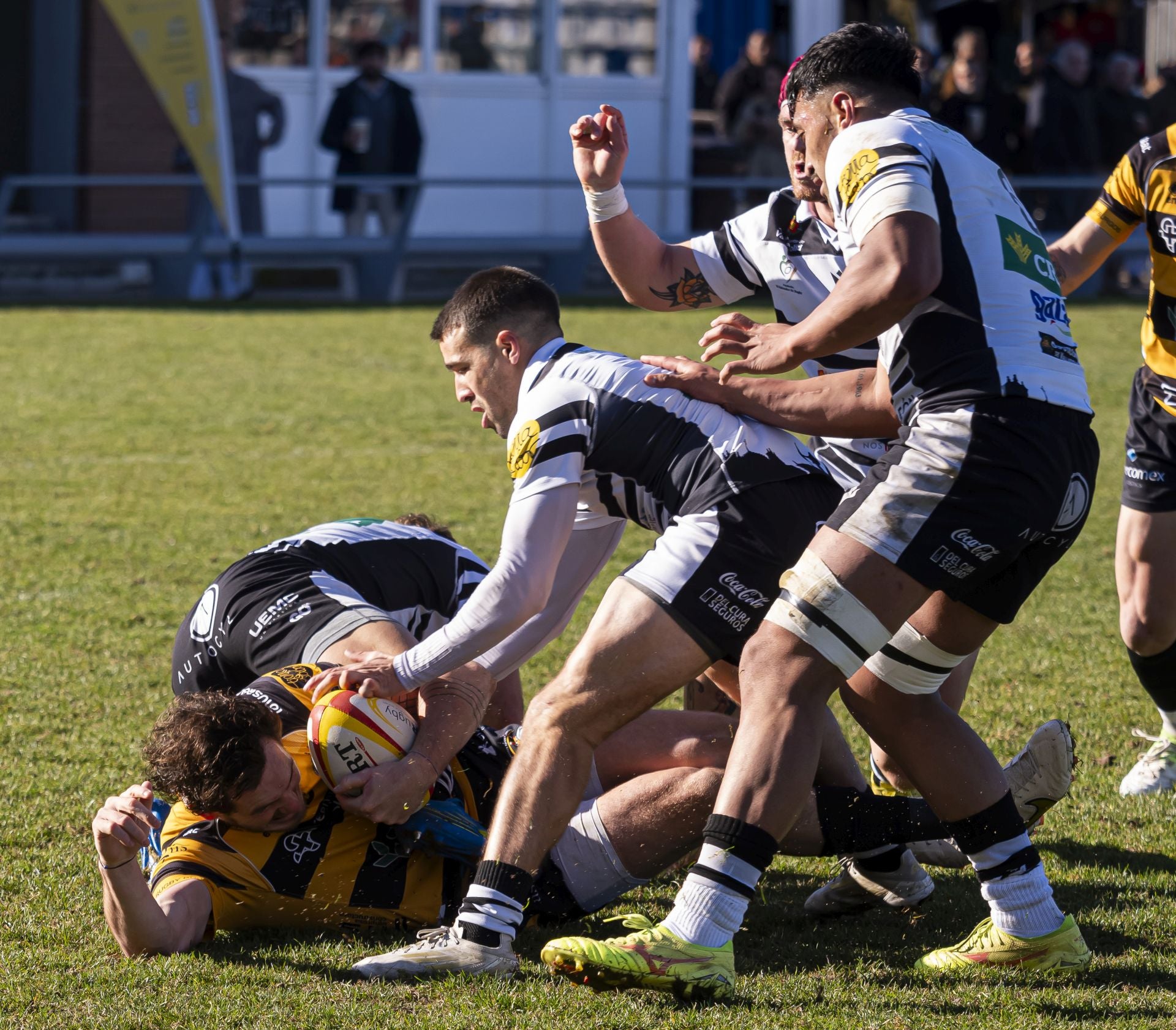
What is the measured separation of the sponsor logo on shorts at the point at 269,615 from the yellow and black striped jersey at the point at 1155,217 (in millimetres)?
2811

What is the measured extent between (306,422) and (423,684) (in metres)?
7.97

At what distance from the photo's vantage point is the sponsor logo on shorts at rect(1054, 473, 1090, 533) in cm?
Result: 356

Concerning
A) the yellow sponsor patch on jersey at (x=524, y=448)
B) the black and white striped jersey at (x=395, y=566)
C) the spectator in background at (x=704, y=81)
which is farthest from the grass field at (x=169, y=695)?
the spectator in background at (x=704, y=81)

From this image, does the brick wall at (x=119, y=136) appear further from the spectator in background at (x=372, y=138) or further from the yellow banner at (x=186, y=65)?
the yellow banner at (x=186, y=65)

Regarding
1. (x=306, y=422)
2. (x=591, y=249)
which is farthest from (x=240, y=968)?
(x=591, y=249)

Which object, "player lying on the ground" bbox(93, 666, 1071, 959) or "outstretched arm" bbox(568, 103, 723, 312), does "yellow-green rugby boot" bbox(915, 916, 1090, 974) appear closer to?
"player lying on the ground" bbox(93, 666, 1071, 959)

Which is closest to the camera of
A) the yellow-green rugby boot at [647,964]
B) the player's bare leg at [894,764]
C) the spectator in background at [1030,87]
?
the yellow-green rugby boot at [647,964]

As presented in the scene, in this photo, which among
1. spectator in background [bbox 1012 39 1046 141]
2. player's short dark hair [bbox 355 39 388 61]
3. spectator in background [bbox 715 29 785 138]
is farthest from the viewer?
spectator in background [bbox 1012 39 1046 141]

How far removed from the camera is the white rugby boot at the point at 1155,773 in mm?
5066

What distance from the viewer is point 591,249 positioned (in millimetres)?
18859

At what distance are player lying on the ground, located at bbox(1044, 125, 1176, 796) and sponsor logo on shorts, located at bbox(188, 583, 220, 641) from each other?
2.80 meters

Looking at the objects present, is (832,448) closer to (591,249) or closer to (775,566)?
(775,566)

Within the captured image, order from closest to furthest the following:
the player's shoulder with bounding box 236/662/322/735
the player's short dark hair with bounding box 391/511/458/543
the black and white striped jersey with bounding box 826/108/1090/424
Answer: the black and white striped jersey with bounding box 826/108/1090/424 → the player's shoulder with bounding box 236/662/322/735 → the player's short dark hair with bounding box 391/511/458/543

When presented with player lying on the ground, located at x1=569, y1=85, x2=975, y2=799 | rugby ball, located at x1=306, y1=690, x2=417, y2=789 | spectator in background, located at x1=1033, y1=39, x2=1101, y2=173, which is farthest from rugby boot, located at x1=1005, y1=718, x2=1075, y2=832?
spectator in background, located at x1=1033, y1=39, x2=1101, y2=173
